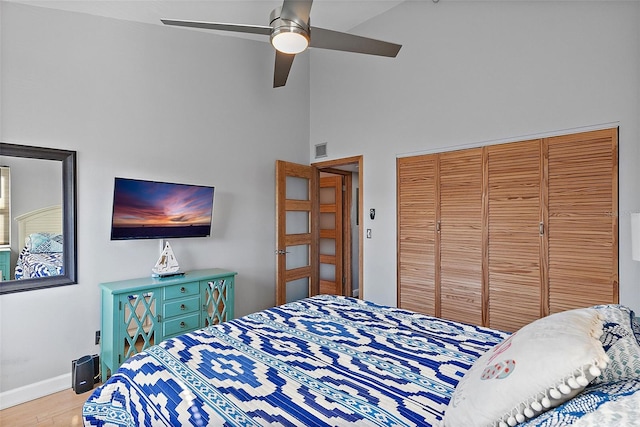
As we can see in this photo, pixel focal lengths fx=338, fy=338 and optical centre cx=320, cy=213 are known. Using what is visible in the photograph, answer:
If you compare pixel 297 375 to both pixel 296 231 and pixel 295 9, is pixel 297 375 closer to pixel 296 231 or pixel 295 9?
pixel 295 9

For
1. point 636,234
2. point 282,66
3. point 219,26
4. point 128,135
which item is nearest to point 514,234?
point 636,234

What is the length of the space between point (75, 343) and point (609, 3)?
4788 millimetres

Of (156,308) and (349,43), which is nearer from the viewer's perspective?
(349,43)

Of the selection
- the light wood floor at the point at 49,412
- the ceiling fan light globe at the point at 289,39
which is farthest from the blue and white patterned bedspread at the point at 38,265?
the ceiling fan light globe at the point at 289,39

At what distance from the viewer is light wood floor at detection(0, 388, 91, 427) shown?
2.21 metres

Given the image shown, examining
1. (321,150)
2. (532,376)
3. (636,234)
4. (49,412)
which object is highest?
(321,150)

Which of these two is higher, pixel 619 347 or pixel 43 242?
pixel 43 242

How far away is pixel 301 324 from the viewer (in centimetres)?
199

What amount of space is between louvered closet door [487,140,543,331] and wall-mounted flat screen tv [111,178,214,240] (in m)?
2.68

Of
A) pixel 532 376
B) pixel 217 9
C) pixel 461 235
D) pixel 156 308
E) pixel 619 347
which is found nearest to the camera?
pixel 532 376

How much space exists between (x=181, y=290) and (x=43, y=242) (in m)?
1.08

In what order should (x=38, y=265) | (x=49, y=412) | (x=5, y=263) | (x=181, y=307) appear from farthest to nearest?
(x=181, y=307) → (x=38, y=265) → (x=5, y=263) → (x=49, y=412)

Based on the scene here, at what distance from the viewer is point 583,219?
8.46ft

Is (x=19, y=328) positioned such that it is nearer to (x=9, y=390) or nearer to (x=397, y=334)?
(x=9, y=390)
